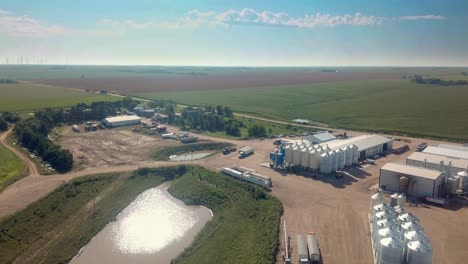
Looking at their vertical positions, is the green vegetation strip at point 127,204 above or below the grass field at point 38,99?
below

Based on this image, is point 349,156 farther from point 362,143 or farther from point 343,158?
point 362,143

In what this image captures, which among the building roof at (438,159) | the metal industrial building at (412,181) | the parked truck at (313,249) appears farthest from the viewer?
the building roof at (438,159)

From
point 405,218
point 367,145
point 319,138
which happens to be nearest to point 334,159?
point 367,145

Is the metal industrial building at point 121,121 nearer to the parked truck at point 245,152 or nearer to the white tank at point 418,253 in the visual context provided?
the parked truck at point 245,152

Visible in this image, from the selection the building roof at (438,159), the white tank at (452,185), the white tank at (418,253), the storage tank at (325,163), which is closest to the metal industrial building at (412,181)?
the white tank at (452,185)

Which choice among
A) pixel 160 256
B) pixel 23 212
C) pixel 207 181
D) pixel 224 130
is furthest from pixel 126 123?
pixel 160 256

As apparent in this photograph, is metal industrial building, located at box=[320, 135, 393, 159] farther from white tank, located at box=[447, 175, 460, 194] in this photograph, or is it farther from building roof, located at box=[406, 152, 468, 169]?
white tank, located at box=[447, 175, 460, 194]
